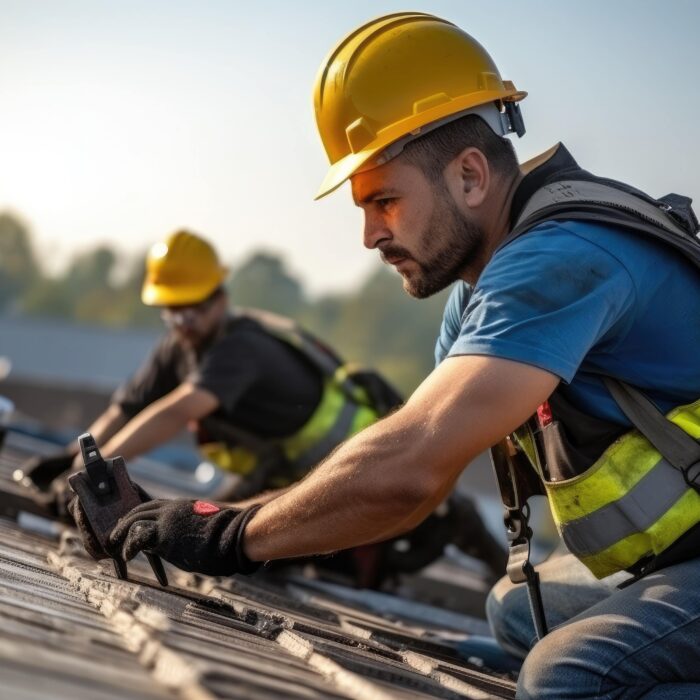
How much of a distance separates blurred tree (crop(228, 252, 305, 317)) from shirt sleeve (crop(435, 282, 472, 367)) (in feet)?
288

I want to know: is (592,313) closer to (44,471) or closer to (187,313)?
(44,471)

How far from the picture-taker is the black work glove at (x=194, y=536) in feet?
10.6

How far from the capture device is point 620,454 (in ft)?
11.0

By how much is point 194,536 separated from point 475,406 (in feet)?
2.70

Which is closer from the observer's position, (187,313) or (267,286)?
(187,313)

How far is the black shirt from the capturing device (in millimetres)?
7348

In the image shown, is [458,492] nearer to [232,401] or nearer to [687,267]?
[232,401]

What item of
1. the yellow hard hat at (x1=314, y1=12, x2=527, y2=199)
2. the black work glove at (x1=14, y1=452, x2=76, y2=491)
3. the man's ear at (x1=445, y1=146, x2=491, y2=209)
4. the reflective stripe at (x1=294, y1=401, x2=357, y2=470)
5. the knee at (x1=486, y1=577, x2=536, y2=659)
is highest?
the yellow hard hat at (x1=314, y1=12, x2=527, y2=199)

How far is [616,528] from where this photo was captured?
3.40 meters

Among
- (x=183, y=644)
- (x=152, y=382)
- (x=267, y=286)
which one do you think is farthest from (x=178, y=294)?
(x=267, y=286)

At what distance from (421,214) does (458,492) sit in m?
5.07

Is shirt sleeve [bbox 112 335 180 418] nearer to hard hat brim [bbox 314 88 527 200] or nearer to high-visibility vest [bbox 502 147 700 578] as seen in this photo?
hard hat brim [bbox 314 88 527 200]

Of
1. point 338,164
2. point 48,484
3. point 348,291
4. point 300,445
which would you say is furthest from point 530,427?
point 348,291

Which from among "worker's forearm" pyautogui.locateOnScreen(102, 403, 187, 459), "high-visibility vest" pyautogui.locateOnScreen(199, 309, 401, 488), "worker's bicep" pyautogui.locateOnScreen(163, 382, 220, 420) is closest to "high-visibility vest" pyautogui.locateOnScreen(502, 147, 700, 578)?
"worker's forearm" pyautogui.locateOnScreen(102, 403, 187, 459)
